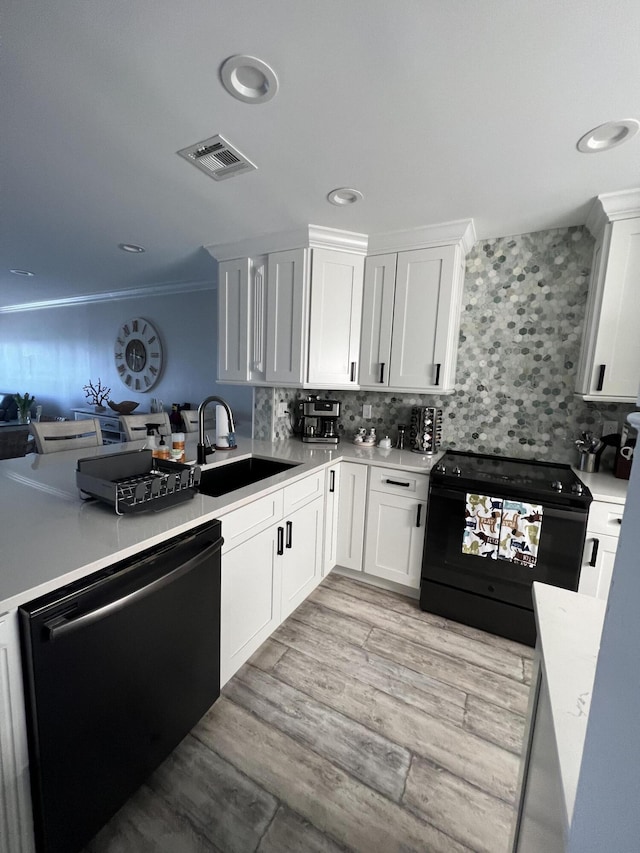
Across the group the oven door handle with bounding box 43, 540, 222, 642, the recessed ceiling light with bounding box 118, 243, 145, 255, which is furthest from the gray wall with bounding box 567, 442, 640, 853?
the recessed ceiling light with bounding box 118, 243, 145, 255

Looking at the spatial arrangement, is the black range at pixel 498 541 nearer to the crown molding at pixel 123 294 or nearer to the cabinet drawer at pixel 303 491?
the cabinet drawer at pixel 303 491

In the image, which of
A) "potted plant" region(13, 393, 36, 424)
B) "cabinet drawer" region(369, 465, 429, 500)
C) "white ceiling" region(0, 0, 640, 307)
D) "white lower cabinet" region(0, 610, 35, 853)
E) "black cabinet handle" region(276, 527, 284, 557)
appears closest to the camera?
"white lower cabinet" region(0, 610, 35, 853)

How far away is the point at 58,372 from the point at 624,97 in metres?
7.03

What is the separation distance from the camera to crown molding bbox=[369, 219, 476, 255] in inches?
84.0

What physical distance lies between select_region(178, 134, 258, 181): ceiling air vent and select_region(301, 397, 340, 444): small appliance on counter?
5.04 ft

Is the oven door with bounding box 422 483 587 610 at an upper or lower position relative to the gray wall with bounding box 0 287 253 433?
lower

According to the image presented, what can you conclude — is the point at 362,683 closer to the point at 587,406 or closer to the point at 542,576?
the point at 542,576

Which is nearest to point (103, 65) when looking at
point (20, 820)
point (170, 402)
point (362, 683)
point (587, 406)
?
point (20, 820)

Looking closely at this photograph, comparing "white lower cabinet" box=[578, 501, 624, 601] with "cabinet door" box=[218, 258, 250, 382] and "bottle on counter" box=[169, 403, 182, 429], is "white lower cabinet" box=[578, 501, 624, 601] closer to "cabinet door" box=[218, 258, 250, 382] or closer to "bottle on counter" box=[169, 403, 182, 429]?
"cabinet door" box=[218, 258, 250, 382]

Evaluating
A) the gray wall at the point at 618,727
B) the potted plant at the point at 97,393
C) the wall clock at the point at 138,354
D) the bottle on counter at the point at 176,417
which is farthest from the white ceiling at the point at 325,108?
the potted plant at the point at 97,393

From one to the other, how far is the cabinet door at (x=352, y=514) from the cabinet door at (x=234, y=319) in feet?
3.53

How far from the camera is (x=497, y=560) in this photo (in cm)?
200

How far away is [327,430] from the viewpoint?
9.29ft

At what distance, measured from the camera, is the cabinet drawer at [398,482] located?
2.21 meters
